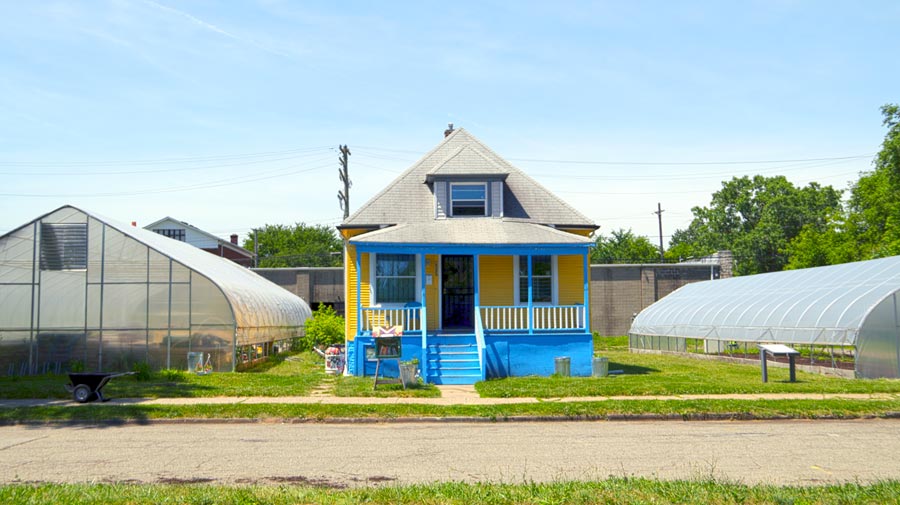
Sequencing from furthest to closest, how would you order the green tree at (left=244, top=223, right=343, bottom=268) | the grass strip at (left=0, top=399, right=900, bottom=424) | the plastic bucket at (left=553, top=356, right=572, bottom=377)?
the green tree at (left=244, top=223, right=343, bottom=268) < the plastic bucket at (left=553, top=356, right=572, bottom=377) < the grass strip at (left=0, top=399, right=900, bottom=424)

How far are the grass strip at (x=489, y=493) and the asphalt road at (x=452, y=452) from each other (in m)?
0.77

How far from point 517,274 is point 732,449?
40.3 ft

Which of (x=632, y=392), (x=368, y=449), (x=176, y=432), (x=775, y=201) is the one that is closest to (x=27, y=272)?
(x=176, y=432)

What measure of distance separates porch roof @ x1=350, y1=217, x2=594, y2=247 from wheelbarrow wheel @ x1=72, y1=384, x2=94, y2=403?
7.54 meters

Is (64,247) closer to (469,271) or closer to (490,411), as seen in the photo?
(469,271)

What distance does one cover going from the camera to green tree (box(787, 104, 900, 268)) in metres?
48.0

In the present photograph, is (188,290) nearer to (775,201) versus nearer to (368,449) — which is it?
(368,449)

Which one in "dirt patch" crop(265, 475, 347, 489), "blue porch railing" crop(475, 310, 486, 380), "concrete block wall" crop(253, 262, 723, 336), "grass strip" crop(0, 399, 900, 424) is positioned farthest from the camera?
"concrete block wall" crop(253, 262, 723, 336)

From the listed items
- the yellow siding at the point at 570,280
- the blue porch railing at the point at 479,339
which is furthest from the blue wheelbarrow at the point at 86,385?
the yellow siding at the point at 570,280

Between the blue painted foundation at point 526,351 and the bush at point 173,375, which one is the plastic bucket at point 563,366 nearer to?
the blue painted foundation at point 526,351

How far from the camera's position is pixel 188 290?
75.8 ft

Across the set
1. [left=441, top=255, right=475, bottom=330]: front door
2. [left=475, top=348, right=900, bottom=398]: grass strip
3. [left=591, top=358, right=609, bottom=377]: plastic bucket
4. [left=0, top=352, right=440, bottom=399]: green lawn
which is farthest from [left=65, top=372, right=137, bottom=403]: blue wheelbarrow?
[left=591, top=358, right=609, bottom=377]: plastic bucket

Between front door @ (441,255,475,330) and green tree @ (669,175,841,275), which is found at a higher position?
green tree @ (669,175,841,275)

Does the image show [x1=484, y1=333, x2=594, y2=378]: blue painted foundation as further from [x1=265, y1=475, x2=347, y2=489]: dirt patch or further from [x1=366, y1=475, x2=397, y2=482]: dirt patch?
[x1=265, y1=475, x2=347, y2=489]: dirt patch
